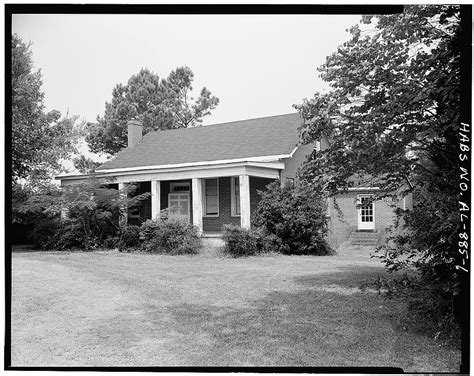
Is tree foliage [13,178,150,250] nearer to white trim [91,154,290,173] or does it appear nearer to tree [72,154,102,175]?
tree [72,154,102,175]

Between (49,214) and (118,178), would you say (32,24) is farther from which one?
(118,178)

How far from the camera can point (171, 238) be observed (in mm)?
10031

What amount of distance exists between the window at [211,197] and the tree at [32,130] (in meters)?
5.49

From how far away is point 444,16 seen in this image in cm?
435

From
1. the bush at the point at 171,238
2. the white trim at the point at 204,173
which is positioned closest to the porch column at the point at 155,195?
the white trim at the point at 204,173

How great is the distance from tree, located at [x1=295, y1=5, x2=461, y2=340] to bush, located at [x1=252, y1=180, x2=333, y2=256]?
4809 mm

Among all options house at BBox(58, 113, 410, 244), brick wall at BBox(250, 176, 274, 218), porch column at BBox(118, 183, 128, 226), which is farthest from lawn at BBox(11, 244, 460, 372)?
brick wall at BBox(250, 176, 274, 218)

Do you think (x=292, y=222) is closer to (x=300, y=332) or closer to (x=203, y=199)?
(x=203, y=199)

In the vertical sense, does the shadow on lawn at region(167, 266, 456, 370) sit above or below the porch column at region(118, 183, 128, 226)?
below

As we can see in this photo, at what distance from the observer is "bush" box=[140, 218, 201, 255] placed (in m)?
10.0

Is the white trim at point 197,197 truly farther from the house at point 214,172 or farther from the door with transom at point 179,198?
the door with transom at point 179,198

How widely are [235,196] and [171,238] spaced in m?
2.54

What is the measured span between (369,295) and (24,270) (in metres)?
4.97

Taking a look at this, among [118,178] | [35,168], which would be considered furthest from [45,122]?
[118,178]
